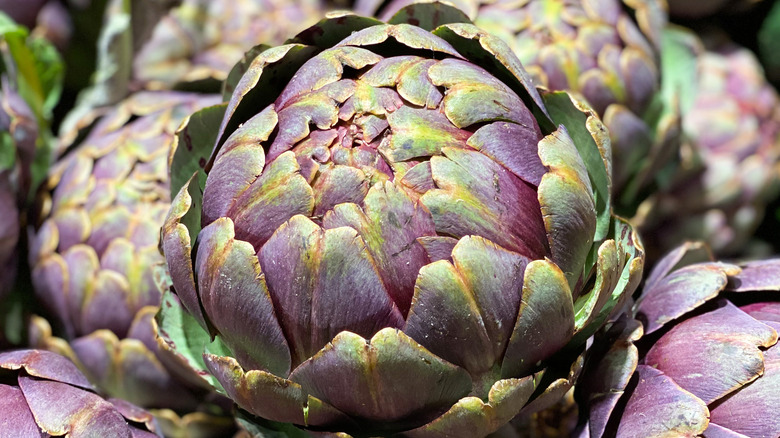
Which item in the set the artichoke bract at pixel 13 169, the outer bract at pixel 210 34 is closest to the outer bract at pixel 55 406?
the artichoke bract at pixel 13 169

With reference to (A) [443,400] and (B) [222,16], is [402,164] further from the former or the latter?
(B) [222,16]

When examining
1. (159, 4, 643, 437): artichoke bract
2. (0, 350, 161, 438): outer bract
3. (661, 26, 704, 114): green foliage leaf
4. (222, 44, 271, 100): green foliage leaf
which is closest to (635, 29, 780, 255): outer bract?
(661, 26, 704, 114): green foliage leaf

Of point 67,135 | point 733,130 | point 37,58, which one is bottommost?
point 733,130

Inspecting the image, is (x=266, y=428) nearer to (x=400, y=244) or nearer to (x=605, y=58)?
(x=400, y=244)

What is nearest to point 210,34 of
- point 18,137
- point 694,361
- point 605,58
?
point 18,137

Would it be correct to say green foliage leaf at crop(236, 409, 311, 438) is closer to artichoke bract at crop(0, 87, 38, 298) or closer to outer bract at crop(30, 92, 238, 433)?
outer bract at crop(30, 92, 238, 433)

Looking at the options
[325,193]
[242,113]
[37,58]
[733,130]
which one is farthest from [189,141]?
[733,130]
